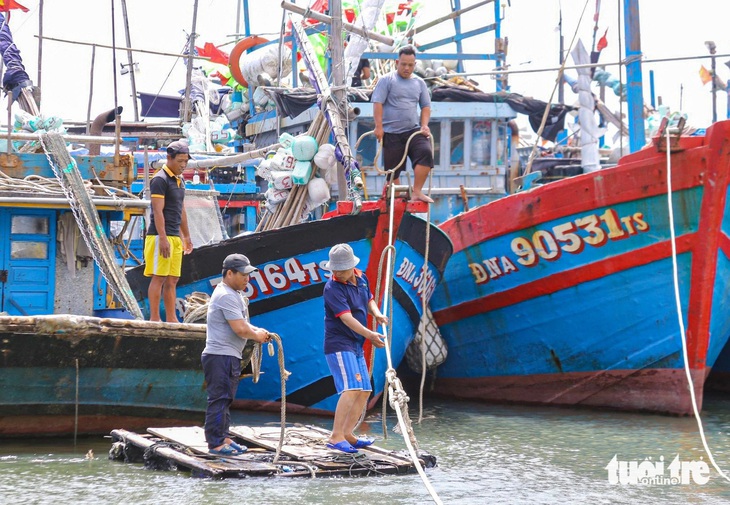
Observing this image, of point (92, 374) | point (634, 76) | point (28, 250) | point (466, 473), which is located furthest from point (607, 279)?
point (28, 250)

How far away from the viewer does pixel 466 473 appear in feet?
25.0

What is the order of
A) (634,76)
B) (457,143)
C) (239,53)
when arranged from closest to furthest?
(634,76) < (457,143) < (239,53)

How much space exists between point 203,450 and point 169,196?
247 cm

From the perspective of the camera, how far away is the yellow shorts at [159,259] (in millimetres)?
9094

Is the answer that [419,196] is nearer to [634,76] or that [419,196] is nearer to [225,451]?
[634,76]

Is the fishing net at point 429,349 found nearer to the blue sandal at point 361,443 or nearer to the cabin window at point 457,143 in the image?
the cabin window at point 457,143

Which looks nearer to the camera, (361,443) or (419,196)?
(361,443)

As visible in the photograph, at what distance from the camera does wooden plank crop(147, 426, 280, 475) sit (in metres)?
7.00

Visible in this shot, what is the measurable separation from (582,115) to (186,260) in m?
6.98

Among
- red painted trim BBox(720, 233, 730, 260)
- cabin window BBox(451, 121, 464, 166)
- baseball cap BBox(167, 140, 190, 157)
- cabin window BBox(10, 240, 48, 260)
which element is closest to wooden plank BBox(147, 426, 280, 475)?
baseball cap BBox(167, 140, 190, 157)

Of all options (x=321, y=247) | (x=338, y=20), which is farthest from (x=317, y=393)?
(x=338, y=20)

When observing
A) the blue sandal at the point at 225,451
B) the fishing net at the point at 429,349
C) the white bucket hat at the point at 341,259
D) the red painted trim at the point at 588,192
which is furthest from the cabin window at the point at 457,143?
the blue sandal at the point at 225,451

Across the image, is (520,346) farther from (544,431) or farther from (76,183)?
(76,183)

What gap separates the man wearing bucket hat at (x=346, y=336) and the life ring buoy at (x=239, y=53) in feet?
36.3
